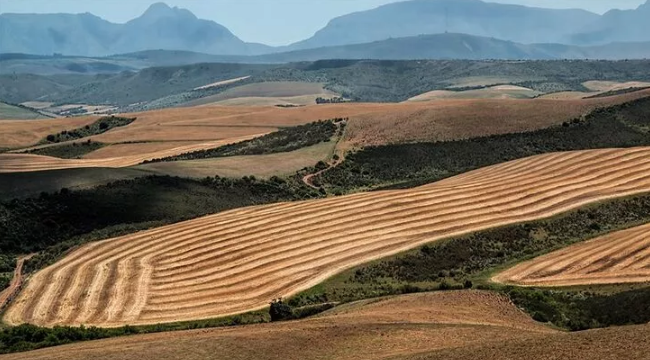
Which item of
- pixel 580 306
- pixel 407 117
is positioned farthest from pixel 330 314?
pixel 407 117

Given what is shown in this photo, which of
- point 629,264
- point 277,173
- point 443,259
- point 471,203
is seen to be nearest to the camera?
point 629,264

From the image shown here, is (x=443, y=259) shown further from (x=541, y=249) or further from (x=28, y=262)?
(x=28, y=262)

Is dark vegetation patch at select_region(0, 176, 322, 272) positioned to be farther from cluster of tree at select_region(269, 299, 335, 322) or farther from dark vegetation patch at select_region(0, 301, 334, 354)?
cluster of tree at select_region(269, 299, 335, 322)

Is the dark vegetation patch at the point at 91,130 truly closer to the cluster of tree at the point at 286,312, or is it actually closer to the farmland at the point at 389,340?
the cluster of tree at the point at 286,312

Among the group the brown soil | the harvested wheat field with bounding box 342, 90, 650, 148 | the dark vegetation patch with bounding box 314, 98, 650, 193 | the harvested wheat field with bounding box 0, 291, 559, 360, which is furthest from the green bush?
the harvested wheat field with bounding box 342, 90, 650, 148

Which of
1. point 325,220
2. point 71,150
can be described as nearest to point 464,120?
point 325,220

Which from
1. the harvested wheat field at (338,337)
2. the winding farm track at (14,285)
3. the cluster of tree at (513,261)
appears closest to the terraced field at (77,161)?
the winding farm track at (14,285)
